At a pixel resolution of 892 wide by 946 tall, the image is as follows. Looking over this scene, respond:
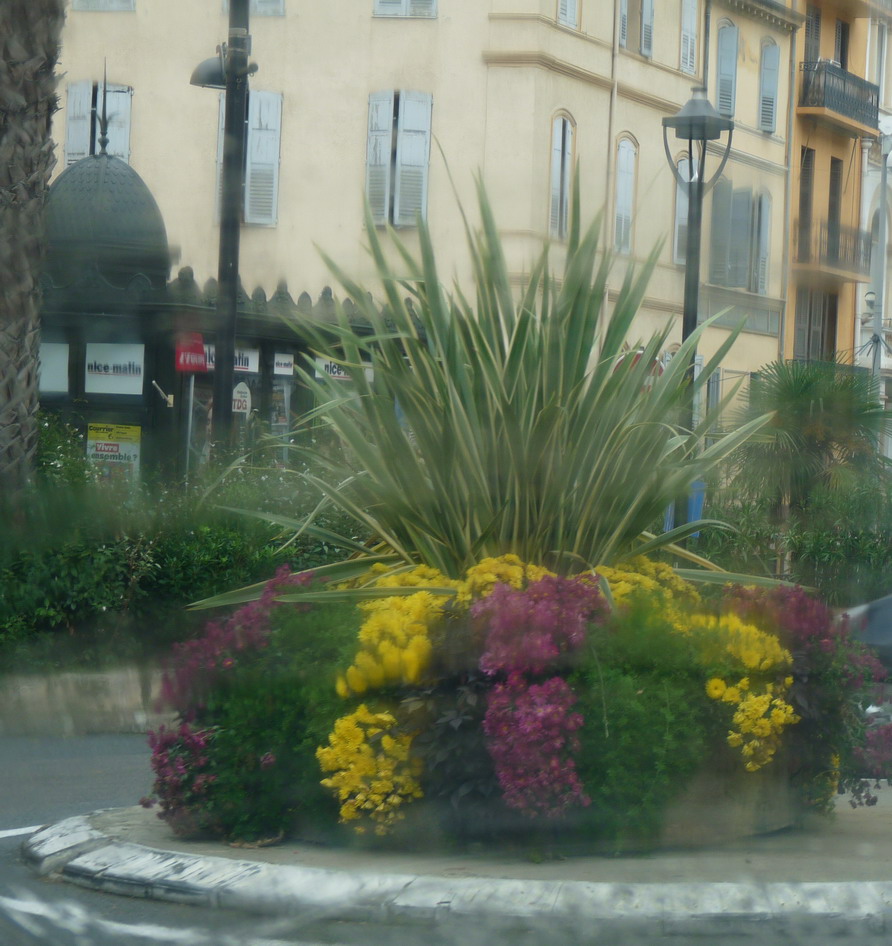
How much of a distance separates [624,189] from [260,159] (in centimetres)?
101

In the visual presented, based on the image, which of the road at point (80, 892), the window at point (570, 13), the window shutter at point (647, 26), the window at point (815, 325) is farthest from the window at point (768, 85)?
the road at point (80, 892)

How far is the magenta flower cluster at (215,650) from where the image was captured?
4.53 m

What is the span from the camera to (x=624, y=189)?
3867 mm

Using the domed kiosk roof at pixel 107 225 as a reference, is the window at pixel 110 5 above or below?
above

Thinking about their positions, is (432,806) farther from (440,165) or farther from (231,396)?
(440,165)

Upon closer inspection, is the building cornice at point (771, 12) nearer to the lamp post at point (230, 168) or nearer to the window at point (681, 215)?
the window at point (681, 215)

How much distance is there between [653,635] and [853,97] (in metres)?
1.81

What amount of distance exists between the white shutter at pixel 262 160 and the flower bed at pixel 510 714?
142 cm

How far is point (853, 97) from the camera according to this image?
10.5 feet

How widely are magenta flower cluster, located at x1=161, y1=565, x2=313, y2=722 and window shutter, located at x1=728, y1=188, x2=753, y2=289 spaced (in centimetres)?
195

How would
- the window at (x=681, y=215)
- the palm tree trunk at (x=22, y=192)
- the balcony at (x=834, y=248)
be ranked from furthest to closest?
the palm tree trunk at (x=22, y=192), the window at (x=681, y=215), the balcony at (x=834, y=248)

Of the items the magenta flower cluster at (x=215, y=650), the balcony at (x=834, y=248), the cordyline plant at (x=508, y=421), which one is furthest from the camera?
the cordyline plant at (x=508, y=421)

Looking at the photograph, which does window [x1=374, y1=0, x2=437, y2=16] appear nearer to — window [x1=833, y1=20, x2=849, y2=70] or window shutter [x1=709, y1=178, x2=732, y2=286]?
window shutter [x1=709, y1=178, x2=732, y2=286]

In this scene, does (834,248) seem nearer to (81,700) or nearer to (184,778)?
(184,778)
